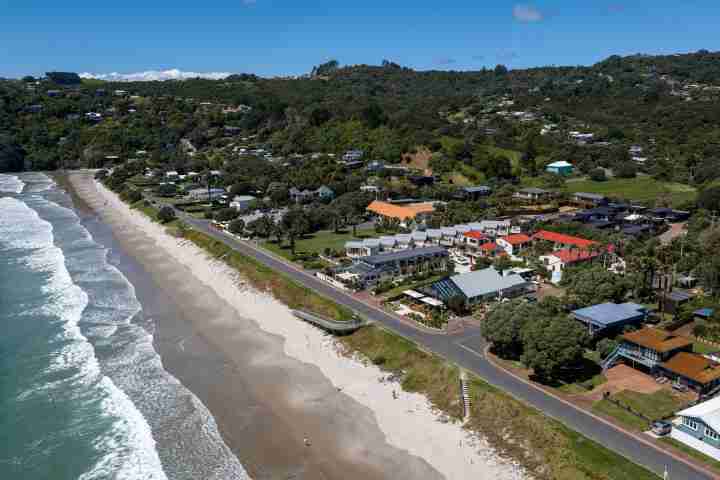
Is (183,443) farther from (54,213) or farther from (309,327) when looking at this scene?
(54,213)

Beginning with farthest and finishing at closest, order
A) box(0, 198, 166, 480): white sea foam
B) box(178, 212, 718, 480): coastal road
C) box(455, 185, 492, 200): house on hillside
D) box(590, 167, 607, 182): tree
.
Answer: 1. box(590, 167, 607, 182): tree
2. box(455, 185, 492, 200): house on hillside
3. box(0, 198, 166, 480): white sea foam
4. box(178, 212, 718, 480): coastal road

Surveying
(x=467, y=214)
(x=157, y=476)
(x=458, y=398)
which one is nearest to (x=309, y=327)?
(x=458, y=398)

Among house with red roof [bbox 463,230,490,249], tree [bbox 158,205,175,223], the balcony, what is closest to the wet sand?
the balcony

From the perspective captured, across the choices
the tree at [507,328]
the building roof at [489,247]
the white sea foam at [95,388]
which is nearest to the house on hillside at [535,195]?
the building roof at [489,247]

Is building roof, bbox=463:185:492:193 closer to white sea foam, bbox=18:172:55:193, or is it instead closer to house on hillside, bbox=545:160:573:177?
house on hillside, bbox=545:160:573:177

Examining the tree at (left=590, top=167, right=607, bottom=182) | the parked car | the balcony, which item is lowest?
the parked car

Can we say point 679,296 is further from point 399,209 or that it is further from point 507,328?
point 399,209
